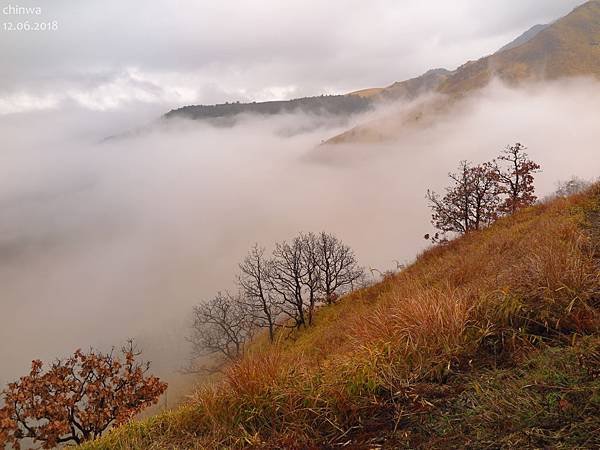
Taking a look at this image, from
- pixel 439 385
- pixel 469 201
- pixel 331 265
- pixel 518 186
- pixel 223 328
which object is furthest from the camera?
pixel 331 265

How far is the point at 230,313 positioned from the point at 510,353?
55.6 meters

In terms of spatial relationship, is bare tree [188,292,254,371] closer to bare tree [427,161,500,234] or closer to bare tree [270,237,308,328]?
bare tree [270,237,308,328]

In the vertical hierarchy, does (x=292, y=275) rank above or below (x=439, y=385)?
below

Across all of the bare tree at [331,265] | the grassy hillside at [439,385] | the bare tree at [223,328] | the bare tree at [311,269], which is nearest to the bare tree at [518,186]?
the bare tree at [331,265]

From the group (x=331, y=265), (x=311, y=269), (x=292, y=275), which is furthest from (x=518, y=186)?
(x=292, y=275)

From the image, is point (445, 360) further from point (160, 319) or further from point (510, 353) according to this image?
point (160, 319)

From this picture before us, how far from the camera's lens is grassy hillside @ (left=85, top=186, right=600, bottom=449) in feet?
9.14

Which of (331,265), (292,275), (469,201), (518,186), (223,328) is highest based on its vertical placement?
(518,186)

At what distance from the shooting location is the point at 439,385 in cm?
362

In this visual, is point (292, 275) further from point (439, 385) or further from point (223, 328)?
point (439, 385)

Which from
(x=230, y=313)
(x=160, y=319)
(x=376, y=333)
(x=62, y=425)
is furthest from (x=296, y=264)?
(x=160, y=319)

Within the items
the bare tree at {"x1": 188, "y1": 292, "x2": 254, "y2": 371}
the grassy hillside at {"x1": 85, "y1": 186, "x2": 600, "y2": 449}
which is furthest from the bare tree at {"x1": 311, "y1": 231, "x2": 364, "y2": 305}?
the grassy hillside at {"x1": 85, "y1": 186, "x2": 600, "y2": 449}

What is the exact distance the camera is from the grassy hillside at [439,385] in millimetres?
2785

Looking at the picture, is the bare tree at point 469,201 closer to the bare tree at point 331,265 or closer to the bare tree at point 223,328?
the bare tree at point 331,265
